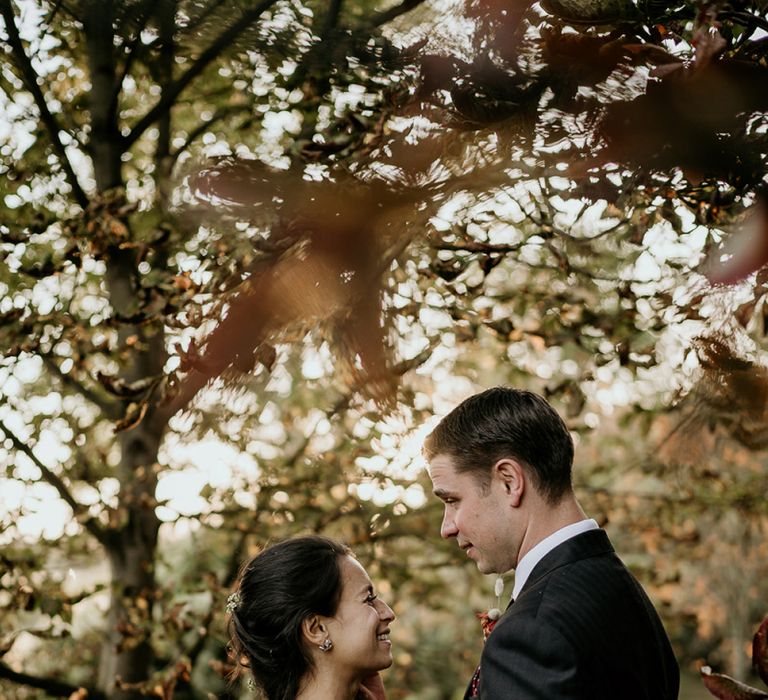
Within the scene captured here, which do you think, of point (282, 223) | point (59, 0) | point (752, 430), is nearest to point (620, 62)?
point (282, 223)

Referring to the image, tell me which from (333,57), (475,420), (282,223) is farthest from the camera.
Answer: (475,420)

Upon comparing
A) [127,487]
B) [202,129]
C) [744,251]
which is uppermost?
[202,129]

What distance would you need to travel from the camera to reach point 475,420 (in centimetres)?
246

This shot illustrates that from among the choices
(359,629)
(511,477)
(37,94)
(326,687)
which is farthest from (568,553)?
(37,94)

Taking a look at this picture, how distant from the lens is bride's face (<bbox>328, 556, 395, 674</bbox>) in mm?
3127

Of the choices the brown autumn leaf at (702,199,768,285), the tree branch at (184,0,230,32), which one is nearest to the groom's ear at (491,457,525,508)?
the brown autumn leaf at (702,199,768,285)

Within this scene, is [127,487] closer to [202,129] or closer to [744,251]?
[202,129]

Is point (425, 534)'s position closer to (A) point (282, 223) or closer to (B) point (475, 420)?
(B) point (475, 420)

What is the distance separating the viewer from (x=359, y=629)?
3.15 meters

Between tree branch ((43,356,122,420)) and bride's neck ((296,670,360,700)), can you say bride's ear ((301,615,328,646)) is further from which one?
tree branch ((43,356,122,420))

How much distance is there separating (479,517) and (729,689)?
0.89 m

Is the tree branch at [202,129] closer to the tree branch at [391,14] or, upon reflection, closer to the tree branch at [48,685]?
the tree branch at [391,14]

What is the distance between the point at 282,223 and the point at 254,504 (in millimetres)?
5143

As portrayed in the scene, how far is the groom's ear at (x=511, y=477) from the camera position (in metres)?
2.36
